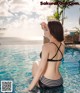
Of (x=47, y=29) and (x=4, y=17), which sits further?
(x=4, y=17)

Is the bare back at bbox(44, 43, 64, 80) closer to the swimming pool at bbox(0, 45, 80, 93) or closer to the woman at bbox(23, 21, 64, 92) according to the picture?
the woman at bbox(23, 21, 64, 92)

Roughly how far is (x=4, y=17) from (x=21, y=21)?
934 mm

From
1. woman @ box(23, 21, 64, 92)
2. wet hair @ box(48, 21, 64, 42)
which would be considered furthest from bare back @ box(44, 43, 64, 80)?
wet hair @ box(48, 21, 64, 42)

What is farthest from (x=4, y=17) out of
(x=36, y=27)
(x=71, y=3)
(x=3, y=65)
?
(x=3, y=65)

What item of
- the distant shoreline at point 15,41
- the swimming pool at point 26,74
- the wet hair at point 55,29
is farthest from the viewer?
the distant shoreline at point 15,41

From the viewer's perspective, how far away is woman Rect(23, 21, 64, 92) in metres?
3.77

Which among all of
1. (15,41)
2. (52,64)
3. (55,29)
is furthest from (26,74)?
(15,41)

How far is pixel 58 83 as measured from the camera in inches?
159

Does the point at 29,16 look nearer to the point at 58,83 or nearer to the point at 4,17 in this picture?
the point at 4,17

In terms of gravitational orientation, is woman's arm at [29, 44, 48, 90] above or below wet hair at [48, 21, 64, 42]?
below

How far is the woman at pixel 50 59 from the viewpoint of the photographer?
3770mm

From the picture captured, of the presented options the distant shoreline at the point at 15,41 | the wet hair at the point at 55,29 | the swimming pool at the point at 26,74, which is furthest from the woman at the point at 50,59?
the distant shoreline at the point at 15,41

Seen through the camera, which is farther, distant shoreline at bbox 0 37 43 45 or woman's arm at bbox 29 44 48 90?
distant shoreline at bbox 0 37 43 45

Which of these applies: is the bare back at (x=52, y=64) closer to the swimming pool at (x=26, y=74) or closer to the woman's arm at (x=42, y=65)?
the woman's arm at (x=42, y=65)
